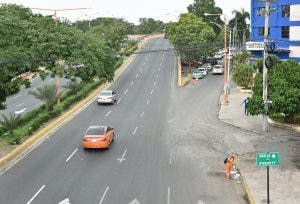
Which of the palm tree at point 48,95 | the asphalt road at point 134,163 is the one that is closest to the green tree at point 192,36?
the asphalt road at point 134,163

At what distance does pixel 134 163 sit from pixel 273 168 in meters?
7.04

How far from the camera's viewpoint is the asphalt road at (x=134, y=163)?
22.5 m

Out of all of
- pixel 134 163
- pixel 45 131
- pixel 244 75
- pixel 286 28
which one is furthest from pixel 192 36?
pixel 134 163

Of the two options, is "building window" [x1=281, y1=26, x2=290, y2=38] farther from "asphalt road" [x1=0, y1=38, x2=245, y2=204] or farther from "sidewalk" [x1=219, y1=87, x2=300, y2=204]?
"sidewalk" [x1=219, y1=87, x2=300, y2=204]

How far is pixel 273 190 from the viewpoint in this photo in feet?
74.5

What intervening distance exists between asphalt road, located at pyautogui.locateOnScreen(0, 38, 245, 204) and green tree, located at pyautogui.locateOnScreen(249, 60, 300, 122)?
3136 mm

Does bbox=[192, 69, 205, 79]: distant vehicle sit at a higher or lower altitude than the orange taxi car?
lower

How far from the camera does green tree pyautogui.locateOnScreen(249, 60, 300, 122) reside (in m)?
34.9

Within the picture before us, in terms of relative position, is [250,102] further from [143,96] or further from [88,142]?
[143,96]

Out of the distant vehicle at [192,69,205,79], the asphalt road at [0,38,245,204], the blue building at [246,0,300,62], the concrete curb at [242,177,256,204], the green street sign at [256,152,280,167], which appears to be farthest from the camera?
the distant vehicle at [192,69,205,79]

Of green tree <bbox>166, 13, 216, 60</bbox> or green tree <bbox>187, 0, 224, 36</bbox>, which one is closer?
green tree <bbox>166, 13, 216, 60</bbox>

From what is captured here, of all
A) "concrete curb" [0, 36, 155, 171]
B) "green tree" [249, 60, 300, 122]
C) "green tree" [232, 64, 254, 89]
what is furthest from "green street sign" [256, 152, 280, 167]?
"green tree" [232, 64, 254, 89]

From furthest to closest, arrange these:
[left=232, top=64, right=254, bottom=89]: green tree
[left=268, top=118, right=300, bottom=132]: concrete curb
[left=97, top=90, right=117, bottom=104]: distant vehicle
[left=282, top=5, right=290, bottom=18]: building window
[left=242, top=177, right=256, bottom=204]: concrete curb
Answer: [left=282, top=5, right=290, bottom=18]: building window
[left=232, top=64, right=254, bottom=89]: green tree
[left=97, top=90, right=117, bottom=104]: distant vehicle
[left=268, top=118, right=300, bottom=132]: concrete curb
[left=242, top=177, right=256, bottom=204]: concrete curb

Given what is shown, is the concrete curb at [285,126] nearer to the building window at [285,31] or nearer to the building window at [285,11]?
the building window at [285,31]
